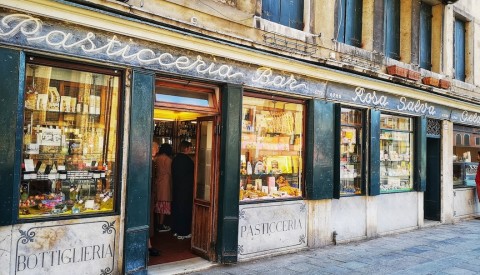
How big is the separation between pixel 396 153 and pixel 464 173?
153 inches

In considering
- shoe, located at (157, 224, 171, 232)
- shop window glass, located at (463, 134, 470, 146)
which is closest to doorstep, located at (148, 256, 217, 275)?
shoe, located at (157, 224, 171, 232)

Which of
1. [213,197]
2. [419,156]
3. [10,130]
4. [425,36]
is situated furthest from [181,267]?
[425,36]

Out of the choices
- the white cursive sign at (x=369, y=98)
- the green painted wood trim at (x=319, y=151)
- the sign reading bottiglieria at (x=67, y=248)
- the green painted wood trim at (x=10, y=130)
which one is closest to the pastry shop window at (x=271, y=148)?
the green painted wood trim at (x=319, y=151)

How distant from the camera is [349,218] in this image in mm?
8500

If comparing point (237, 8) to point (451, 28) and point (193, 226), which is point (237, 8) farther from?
point (451, 28)

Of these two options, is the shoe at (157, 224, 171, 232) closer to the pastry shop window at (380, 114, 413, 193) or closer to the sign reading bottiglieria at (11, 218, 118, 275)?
the sign reading bottiglieria at (11, 218, 118, 275)

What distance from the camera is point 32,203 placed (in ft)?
16.1

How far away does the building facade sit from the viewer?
15.9ft

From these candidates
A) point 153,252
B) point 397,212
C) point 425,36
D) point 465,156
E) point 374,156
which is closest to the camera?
point 153,252

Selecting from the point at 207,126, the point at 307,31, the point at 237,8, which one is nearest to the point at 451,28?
the point at 307,31

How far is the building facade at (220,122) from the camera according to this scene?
4.84 m

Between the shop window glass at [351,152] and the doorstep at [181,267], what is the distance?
144 inches

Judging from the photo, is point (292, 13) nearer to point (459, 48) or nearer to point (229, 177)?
point (229, 177)

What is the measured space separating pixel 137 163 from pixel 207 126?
5.80 feet
